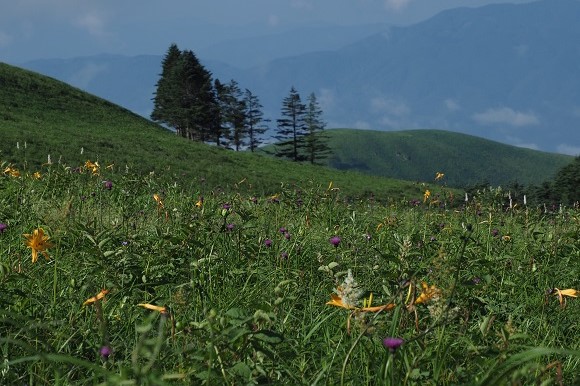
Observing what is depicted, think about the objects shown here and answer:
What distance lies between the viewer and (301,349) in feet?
8.73

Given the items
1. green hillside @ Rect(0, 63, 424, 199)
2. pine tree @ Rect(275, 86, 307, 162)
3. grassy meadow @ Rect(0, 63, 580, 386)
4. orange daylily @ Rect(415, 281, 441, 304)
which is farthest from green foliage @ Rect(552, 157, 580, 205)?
pine tree @ Rect(275, 86, 307, 162)

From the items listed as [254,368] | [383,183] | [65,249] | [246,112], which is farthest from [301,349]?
[246,112]

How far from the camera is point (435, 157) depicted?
167 m

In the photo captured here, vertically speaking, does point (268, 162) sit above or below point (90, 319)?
above

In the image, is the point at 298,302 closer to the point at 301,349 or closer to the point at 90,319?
the point at 301,349

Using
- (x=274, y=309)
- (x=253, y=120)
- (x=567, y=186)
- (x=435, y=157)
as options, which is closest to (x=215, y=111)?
(x=253, y=120)

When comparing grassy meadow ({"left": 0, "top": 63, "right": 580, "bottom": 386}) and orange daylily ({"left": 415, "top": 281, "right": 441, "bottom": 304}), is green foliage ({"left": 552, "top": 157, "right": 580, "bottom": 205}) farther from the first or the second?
orange daylily ({"left": 415, "top": 281, "right": 441, "bottom": 304})

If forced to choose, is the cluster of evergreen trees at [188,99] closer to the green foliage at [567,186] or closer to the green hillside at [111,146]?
the green hillside at [111,146]

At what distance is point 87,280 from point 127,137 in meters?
40.4

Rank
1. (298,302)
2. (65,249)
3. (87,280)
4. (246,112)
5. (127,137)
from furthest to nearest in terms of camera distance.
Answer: (246,112) → (127,137) → (65,249) → (298,302) → (87,280)

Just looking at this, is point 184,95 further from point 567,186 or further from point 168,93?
point 567,186

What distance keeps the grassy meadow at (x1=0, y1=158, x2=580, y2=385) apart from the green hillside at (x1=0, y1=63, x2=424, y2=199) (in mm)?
22160

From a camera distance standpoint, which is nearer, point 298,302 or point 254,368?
point 254,368

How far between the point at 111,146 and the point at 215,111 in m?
45.1
